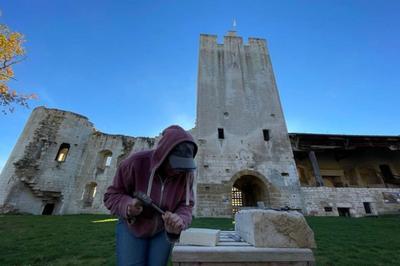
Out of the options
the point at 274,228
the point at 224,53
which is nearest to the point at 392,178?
the point at 224,53

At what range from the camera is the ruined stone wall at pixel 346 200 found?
10.9 m

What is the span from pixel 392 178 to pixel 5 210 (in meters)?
28.3

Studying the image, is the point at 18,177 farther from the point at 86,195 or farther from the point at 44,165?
the point at 86,195

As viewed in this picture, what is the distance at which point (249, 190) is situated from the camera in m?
13.8

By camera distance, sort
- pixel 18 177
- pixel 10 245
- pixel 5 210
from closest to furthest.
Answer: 1. pixel 10 245
2. pixel 5 210
3. pixel 18 177

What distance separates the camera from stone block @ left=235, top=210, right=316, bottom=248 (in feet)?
5.52

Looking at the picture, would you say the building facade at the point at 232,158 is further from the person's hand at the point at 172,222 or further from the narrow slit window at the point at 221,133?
the person's hand at the point at 172,222

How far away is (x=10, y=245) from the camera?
13.3ft

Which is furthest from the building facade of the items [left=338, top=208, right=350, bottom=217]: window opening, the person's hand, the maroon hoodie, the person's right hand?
the person's right hand

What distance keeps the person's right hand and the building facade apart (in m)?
9.86

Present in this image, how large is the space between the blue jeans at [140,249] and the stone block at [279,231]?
0.82 meters

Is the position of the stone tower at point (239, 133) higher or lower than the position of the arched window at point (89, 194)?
higher

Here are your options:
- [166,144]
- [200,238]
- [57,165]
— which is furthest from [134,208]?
[57,165]

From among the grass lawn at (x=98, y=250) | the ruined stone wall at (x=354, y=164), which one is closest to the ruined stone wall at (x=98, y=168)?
the grass lawn at (x=98, y=250)
